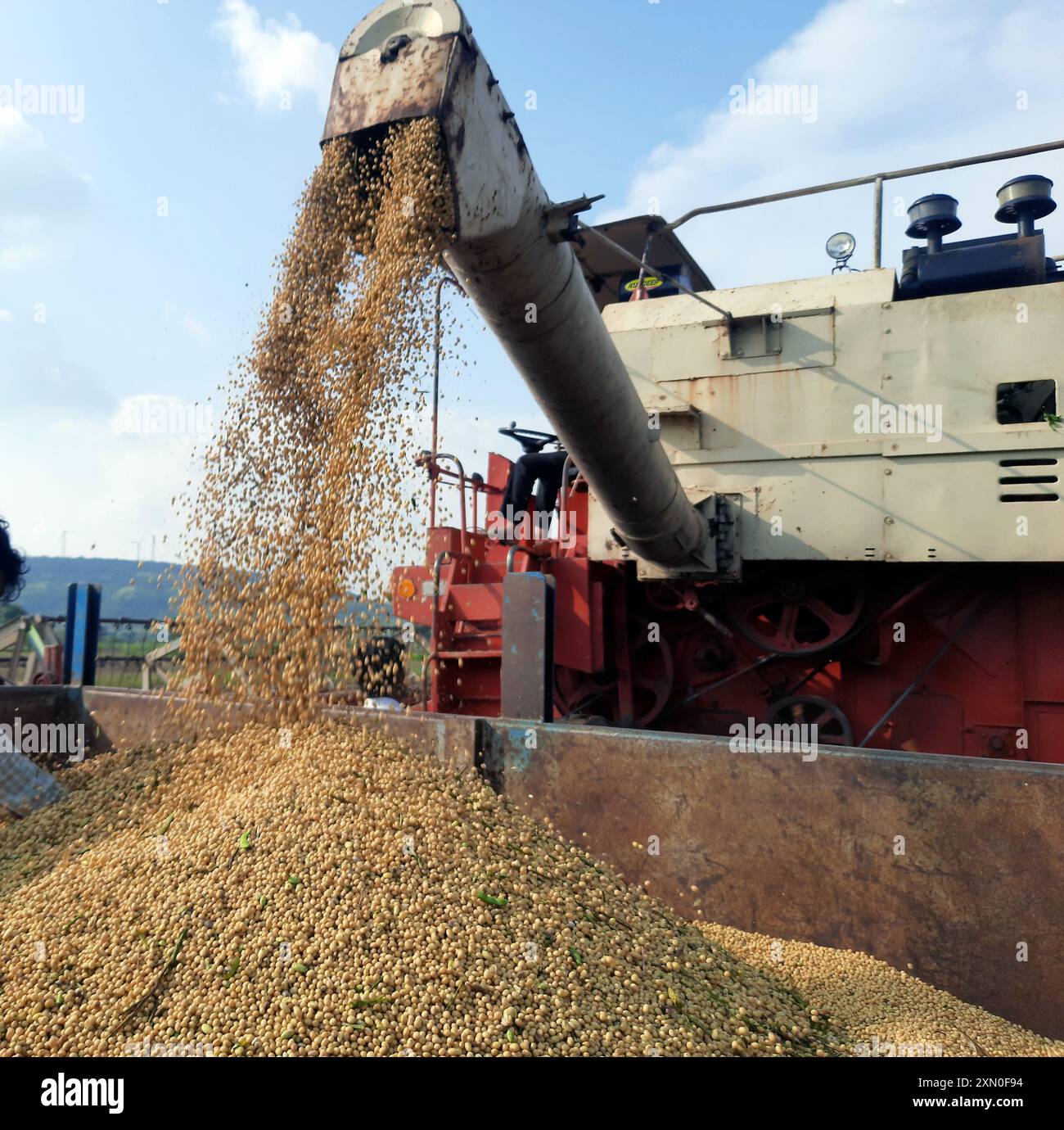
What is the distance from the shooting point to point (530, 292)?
2297 mm

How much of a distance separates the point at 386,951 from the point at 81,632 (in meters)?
3.18

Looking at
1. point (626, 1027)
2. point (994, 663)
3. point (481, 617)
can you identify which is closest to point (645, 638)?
point (481, 617)

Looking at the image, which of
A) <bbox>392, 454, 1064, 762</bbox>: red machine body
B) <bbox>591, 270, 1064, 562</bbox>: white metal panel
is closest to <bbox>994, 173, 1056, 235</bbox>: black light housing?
<bbox>591, 270, 1064, 562</bbox>: white metal panel

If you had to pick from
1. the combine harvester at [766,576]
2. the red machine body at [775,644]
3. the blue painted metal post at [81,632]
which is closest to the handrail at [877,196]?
the combine harvester at [766,576]

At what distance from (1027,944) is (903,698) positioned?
2.15 metres

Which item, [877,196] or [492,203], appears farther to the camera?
[877,196]

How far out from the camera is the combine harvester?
7.04ft

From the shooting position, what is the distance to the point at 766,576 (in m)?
4.36

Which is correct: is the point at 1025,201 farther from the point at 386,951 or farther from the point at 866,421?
the point at 386,951

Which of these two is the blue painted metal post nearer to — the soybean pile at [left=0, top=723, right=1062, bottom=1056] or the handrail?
the soybean pile at [left=0, top=723, right=1062, bottom=1056]

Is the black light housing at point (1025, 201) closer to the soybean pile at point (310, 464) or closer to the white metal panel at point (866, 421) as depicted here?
the white metal panel at point (866, 421)

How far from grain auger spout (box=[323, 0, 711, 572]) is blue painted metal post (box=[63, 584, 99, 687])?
2884mm

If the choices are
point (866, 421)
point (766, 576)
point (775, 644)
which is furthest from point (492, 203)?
point (775, 644)
